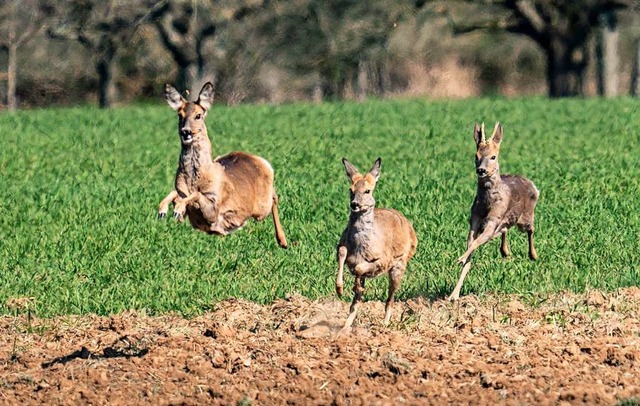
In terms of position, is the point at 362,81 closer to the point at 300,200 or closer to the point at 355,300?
the point at 300,200

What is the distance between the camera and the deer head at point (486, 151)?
12.3 meters

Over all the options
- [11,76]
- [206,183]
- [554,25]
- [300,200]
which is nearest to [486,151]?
[206,183]

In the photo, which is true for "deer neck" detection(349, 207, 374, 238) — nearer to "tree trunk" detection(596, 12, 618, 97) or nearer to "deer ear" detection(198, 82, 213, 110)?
"deer ear" detection(198, 82, 213, 110)

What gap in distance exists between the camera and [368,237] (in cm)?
1064

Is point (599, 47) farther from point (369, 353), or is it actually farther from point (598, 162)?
point (369, 353)

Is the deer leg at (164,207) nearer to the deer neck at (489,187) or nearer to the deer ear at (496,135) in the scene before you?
the deer ear at (496,135)

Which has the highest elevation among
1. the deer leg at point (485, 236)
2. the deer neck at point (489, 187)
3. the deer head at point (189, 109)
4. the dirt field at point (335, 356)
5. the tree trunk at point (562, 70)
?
the tree trunk at point (562, 70)

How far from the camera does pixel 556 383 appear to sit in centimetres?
1059

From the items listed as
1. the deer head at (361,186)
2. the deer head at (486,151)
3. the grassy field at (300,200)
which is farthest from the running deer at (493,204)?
the deer head at (361,186)

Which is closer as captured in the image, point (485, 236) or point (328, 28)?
point (485, 236)

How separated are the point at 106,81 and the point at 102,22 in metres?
4.09

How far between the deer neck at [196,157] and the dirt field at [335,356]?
1574 mm

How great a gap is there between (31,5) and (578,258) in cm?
3062

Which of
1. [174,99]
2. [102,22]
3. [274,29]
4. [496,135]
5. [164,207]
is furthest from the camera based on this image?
[274,29]
